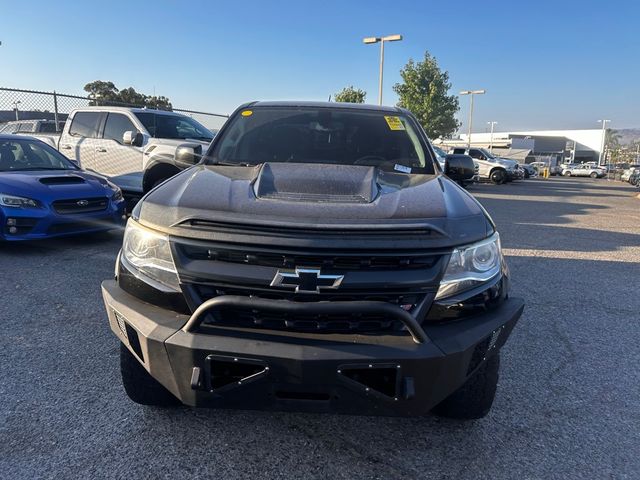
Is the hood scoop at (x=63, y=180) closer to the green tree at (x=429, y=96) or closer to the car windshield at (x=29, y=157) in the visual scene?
the car windshield at (x=29, y=157)

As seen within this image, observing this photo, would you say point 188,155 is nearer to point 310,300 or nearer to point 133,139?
point 310,300

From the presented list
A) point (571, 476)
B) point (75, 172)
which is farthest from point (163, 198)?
point (75, 172)

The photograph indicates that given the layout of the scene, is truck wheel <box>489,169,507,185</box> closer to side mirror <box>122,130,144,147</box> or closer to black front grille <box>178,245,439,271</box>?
side mirror <box>122,130,144,147</box>

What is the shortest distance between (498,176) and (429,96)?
29.0ft

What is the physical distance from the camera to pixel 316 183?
2.55 metres

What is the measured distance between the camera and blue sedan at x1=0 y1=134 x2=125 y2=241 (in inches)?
230

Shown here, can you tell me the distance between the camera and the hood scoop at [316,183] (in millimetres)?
2324

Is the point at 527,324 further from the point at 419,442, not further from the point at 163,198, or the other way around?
the point at 163,198

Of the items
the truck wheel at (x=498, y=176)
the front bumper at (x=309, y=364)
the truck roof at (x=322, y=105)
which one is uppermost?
the truck roof at (x=322, y=105)

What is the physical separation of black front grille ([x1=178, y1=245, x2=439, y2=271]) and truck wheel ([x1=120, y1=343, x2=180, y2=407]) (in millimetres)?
793

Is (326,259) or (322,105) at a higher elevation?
(322,105)

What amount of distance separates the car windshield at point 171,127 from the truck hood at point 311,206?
700 cm

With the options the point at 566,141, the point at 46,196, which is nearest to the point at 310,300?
the point at 46,196

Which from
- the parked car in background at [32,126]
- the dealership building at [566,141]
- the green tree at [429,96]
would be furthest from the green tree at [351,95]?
the dealership building at [566,141]
